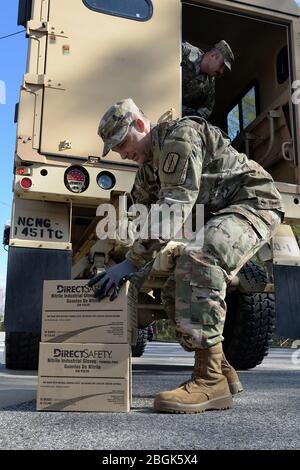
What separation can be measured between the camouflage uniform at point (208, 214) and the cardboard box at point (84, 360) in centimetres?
24

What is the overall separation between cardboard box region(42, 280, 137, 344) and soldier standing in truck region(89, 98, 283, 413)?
0.05m

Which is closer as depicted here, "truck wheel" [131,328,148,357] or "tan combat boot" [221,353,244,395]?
"tan combat boot" [221,353,244,395]

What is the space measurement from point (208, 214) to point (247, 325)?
138 cm

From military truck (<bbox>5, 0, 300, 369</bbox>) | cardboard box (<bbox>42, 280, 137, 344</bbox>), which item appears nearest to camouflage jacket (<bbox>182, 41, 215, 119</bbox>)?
military truck (<bbox>5, 0, 300, 369</bbox>)

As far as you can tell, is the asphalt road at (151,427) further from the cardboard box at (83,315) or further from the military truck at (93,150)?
the military truck at (93,150)

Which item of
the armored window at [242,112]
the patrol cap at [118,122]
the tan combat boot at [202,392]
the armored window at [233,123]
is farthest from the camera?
the armored window at [233,123]

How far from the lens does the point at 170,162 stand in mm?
2051

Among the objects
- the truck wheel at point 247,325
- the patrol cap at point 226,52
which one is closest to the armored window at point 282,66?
the patrol cap at point 226,52

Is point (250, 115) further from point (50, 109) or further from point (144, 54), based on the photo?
point (50, 109)

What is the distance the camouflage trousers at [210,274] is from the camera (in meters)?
1.93

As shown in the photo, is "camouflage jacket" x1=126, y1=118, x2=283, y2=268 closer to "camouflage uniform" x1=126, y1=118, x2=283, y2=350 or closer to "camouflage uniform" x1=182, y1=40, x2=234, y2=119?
"camouflage uniform" x1=126, y1=118, x2=283, y2=350

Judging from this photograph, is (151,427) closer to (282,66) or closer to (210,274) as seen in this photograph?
(210,274)

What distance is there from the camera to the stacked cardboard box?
1.91 m

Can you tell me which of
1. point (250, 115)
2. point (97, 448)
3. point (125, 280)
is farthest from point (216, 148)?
point (250, 115)
